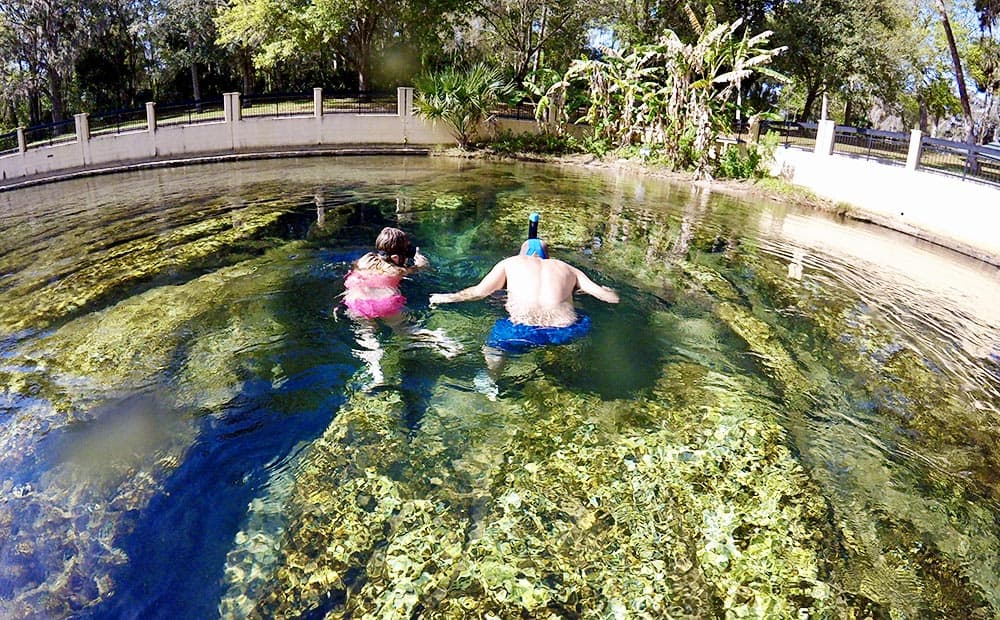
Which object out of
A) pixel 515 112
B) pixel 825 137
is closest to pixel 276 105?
pixel 515 112

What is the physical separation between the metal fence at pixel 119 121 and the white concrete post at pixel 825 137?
19.8 m

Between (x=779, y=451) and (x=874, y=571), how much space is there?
1.32 m

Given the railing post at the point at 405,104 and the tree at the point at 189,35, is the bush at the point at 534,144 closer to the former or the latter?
the railing post at the point at 405,104

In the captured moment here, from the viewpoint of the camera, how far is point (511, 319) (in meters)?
6.62

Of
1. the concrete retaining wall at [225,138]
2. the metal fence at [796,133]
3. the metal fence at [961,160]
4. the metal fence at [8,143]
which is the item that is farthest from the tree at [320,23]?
the metal fence at [961,160]

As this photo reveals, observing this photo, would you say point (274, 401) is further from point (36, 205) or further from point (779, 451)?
point (36, 205)

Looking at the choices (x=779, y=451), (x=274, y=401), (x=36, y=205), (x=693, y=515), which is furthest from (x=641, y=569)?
(x=36, y=205)

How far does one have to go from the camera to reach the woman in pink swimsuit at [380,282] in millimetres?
7301

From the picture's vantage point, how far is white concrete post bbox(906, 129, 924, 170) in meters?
14.1

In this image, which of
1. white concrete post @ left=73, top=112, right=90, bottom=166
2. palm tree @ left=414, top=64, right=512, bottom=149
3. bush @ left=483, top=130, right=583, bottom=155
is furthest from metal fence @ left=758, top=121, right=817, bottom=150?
white concrete post @ left=73, top=112, right=90, bottom=166

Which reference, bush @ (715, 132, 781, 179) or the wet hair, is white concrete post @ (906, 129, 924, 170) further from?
the wet hair

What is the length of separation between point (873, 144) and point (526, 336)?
44.8ft

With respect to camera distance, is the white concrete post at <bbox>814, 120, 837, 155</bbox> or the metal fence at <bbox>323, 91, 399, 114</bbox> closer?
the white concrete post at <bbox>814, 120, 837, 155</bbox>

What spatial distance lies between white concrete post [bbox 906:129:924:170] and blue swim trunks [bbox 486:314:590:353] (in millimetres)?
11805
